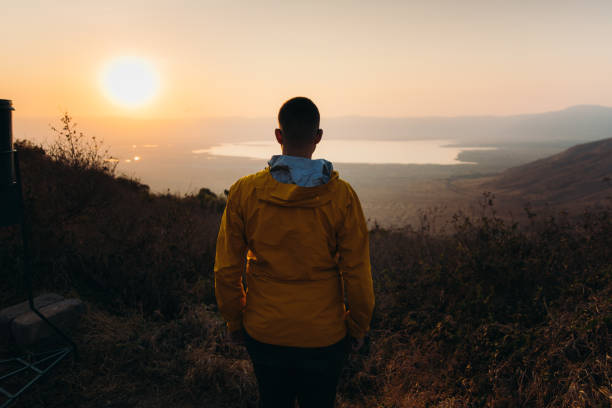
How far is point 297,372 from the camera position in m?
Answer: 1.69

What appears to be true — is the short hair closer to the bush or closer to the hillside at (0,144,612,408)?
the hillside at (0,144,612,408)

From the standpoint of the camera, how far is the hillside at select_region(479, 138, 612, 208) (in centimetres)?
5891

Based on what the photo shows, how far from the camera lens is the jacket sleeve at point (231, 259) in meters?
1.70

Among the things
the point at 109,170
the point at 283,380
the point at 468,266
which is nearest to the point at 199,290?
the point at 283,380

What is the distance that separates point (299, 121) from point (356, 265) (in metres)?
0.74

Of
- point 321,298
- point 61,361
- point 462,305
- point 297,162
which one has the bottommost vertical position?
point 61,361

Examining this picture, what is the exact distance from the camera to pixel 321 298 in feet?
5.36

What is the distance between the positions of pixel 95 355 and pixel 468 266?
4417 mm

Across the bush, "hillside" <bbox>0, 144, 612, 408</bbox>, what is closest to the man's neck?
"hillside" <bbox>0, 144, 612, 408</bbox>

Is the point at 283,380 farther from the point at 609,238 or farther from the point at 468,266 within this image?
the point at 609,238

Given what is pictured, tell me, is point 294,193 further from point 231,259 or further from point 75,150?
point 75,150

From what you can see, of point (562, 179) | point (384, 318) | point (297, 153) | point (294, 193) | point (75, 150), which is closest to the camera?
point (294, 193)

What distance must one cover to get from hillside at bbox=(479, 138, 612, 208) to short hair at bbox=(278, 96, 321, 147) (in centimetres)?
6495

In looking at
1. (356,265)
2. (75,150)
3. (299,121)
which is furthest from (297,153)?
(75,150)
